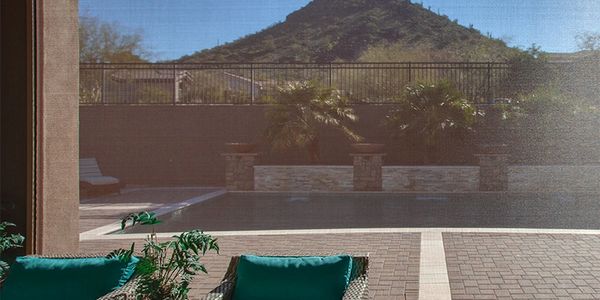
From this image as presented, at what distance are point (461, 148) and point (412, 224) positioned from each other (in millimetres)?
2346

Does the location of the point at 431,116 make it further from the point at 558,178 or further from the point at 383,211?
the point at 383,211

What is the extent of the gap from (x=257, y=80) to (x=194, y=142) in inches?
49.3

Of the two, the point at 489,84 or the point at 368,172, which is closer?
the point at 489,84

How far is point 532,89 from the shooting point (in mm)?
6863

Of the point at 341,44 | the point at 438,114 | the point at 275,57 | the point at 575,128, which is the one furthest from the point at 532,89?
the point at 275,57

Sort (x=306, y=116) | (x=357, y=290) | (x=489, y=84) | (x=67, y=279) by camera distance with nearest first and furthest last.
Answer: (x=357, y=290) → (x=67, y=279) → (x=489, y=84) → (x=306, y=116)

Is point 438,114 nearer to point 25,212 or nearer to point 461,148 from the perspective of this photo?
point 461,148

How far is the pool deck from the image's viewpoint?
135 inches

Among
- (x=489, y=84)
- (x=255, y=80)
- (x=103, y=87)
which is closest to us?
(x=489, y=84)

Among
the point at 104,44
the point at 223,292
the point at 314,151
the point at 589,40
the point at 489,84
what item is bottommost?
the point at 223,292

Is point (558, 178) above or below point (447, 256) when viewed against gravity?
above

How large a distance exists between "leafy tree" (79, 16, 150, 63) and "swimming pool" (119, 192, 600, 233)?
2.01 meters

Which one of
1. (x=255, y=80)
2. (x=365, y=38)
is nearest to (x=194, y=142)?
(x=255, y=80)

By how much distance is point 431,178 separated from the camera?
309 inches
